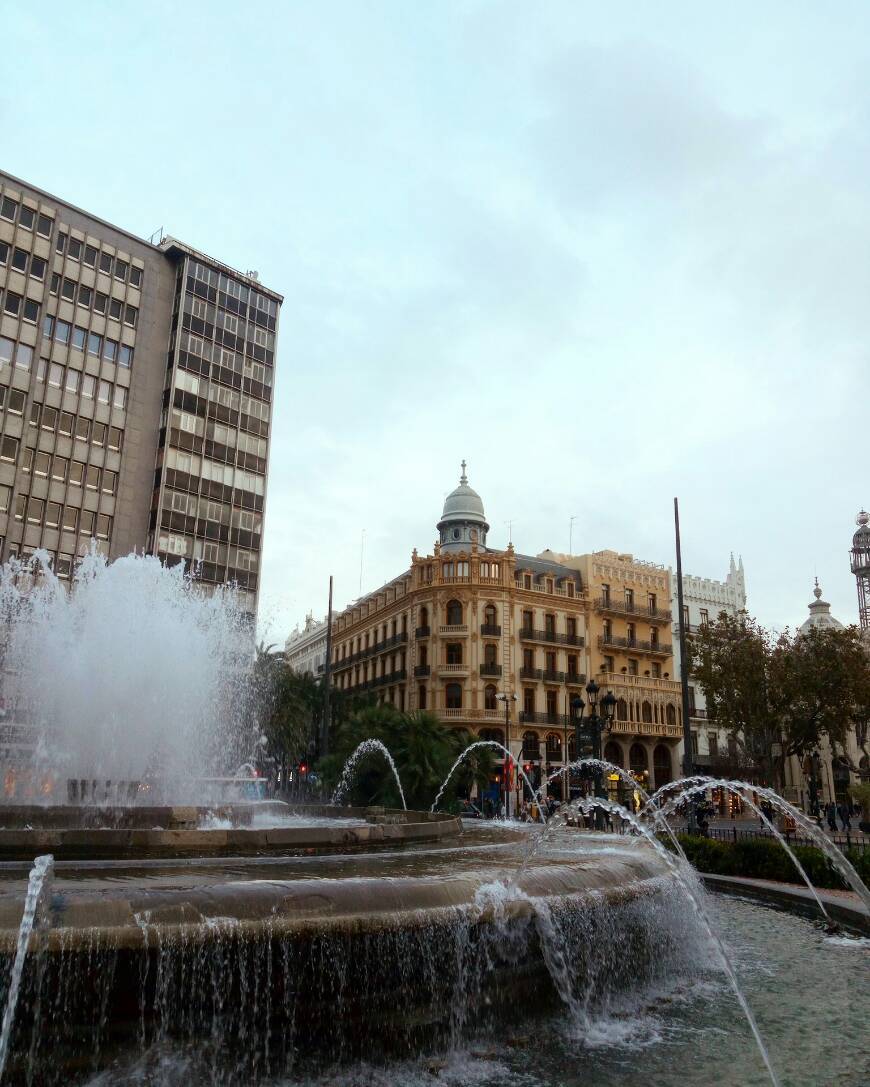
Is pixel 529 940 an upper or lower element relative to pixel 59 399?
lower

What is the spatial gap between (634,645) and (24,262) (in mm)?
45283

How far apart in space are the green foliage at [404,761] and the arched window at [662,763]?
29348mm

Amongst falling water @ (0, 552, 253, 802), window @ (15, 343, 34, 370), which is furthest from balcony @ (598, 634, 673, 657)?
falling water @ (0, 552, 253, 802)

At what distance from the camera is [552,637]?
5756cm

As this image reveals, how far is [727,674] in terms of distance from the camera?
115 ft

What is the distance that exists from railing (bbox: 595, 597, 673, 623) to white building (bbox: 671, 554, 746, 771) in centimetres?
162

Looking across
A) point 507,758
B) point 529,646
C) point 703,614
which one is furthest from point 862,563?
point 507,758

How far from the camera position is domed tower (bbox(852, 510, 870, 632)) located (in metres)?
102

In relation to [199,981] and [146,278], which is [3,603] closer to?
[146,278]

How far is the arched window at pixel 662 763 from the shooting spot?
58.6 metres

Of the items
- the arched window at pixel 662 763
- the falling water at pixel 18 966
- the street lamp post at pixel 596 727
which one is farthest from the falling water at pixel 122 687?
the arched window at pixel 662 763

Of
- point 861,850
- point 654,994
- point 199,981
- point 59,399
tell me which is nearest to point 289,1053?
point 199,981

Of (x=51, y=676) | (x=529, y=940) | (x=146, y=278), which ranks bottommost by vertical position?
(x=529, y=940)

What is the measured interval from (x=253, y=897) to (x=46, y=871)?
55.8 inches
